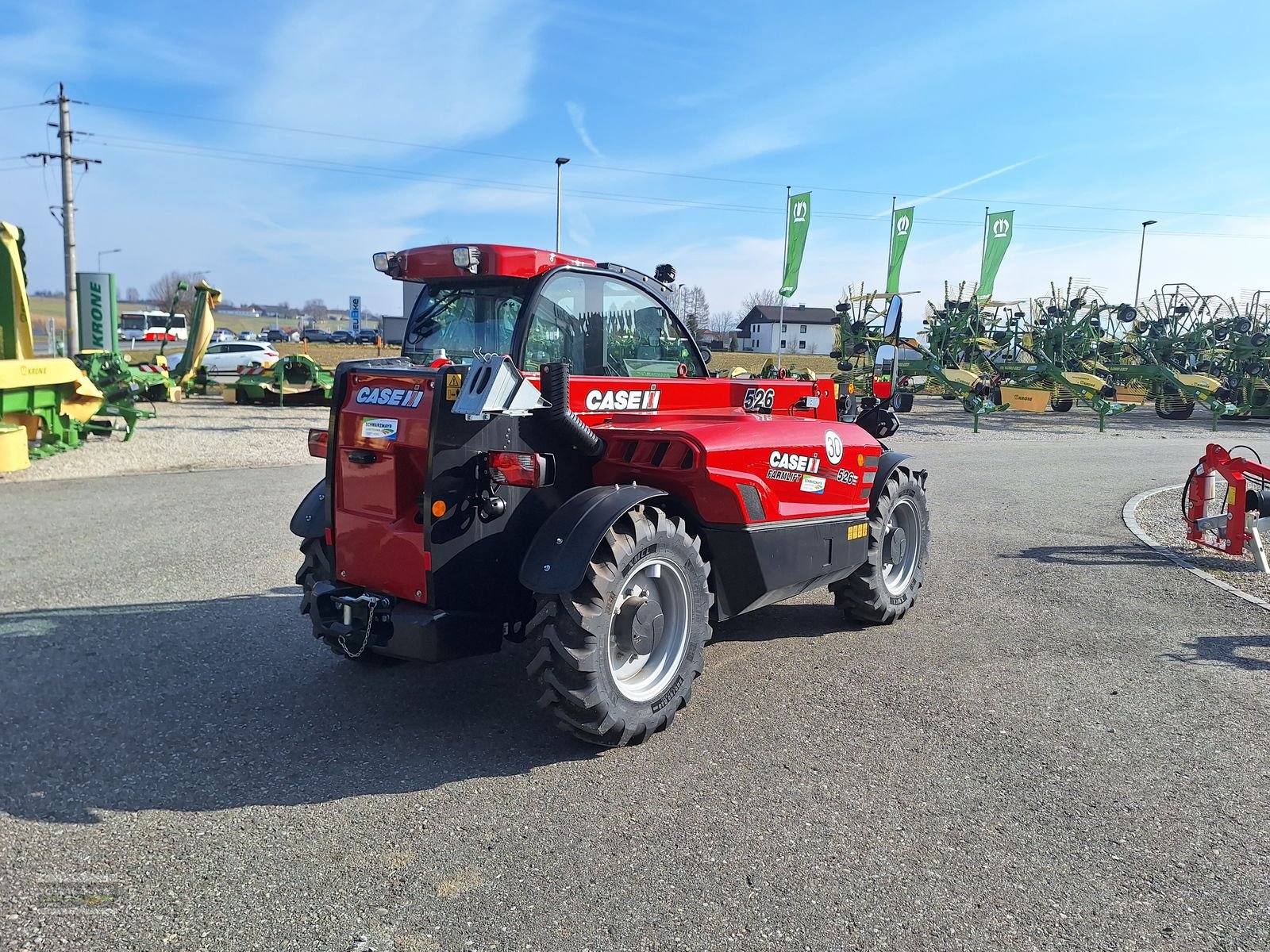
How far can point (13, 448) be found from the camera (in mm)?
11188

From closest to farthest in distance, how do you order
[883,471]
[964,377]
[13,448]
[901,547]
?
[883,471] → [901,547] → [13,448] → [964,377]

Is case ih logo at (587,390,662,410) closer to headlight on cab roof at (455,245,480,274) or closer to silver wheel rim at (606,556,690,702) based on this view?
headlight on cab roof at (455,245,480,274)

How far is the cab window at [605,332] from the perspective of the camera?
177 inches

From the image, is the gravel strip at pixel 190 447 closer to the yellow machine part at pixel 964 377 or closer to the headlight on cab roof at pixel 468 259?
the headlight on cab roof at pixel 468 259

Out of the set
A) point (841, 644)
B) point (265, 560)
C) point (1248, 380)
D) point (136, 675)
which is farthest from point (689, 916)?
A: point (1248, 380)

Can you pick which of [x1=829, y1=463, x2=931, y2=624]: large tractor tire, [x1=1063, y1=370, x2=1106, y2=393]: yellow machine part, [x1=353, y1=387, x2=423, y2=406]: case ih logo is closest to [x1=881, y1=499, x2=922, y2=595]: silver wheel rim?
[x1=829, y1=463, x2=931, y2=624]: large tractor tire

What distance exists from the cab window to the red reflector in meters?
0.61

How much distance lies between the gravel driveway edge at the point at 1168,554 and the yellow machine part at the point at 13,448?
1290 centimetres

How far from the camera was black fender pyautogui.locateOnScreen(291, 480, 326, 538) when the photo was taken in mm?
4781

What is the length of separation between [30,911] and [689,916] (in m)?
2.05

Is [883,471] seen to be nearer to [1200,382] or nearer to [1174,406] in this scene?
[1200,382]

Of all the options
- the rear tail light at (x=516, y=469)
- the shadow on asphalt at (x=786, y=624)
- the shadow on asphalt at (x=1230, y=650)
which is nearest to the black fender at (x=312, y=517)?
the rear tail light at (x=516, y=469)

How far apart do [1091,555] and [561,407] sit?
6.25 m

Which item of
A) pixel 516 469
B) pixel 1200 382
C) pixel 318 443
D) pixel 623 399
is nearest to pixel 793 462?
pixel 623 399
